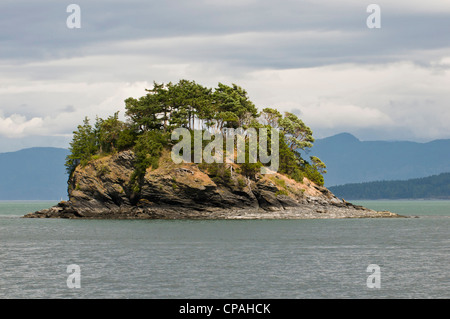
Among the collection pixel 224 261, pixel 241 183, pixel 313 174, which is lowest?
pixel 224 261

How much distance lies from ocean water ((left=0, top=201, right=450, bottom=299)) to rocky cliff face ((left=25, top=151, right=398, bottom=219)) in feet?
41.7

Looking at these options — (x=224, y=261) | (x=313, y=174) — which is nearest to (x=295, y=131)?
(x=313, y=174)

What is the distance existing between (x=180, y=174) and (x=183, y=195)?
3657 millimetres

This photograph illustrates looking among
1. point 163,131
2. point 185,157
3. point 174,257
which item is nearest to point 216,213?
point 185,157

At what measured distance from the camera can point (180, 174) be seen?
351ft

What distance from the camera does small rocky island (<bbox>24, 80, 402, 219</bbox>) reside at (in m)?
109

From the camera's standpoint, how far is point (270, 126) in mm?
119438

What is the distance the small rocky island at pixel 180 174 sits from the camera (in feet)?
357

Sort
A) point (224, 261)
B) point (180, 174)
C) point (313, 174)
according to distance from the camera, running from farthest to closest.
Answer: point (313, 174) < point (180, 174) < point (224, 261)

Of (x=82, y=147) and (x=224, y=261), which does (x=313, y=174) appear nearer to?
(x=82, y=147)

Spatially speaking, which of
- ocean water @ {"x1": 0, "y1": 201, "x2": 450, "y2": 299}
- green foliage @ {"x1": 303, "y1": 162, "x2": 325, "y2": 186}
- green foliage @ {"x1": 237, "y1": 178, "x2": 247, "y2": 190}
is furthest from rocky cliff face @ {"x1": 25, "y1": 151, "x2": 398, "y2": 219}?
ocean water @ {"x1": 0, "y1": 201, "x2": 450, "y2": 299}

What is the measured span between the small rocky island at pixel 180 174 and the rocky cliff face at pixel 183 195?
171mm

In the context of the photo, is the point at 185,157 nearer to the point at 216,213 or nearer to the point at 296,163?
the point at 216,213

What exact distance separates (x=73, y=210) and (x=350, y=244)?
2469 inches
